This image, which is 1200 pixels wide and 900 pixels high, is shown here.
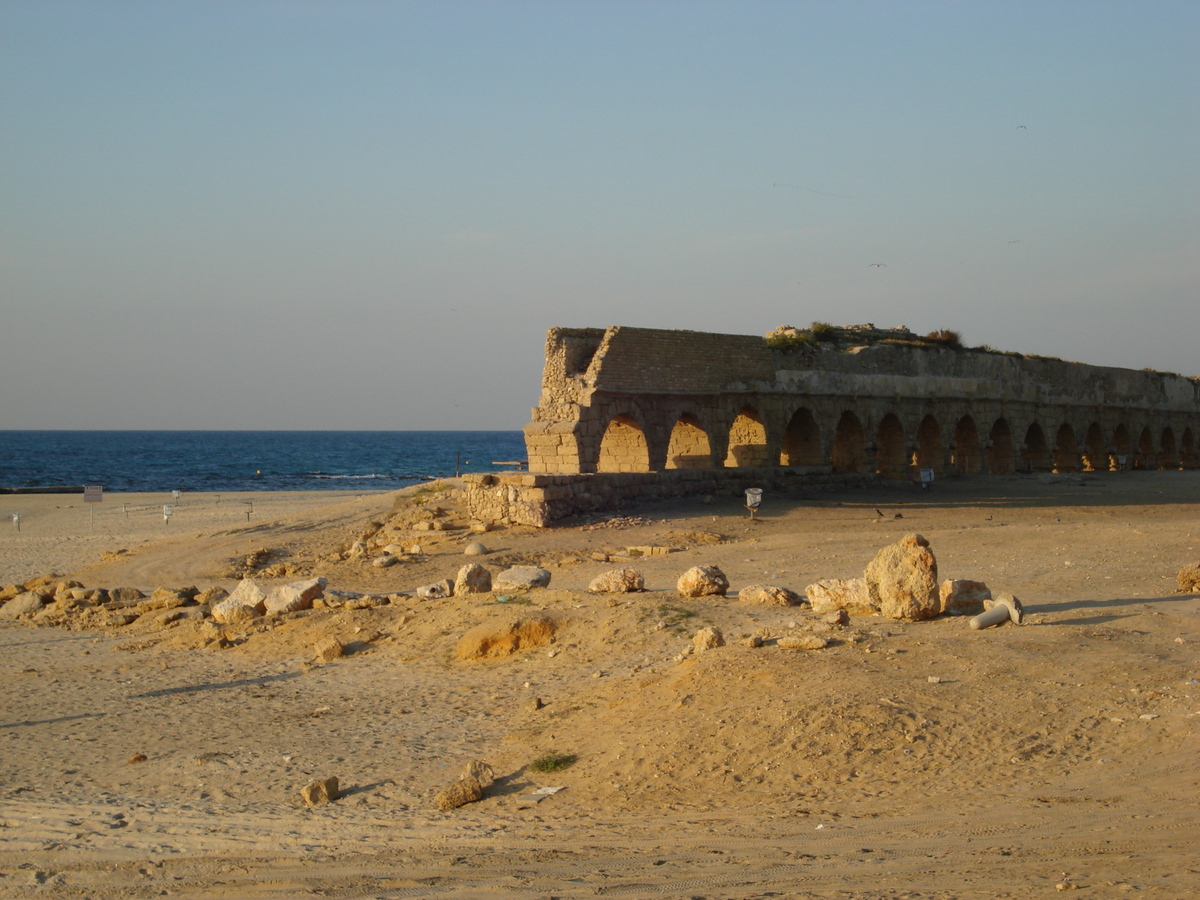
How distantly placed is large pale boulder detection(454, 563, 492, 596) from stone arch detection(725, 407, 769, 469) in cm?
1134

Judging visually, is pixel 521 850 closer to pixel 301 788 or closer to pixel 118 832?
pixel 301 788

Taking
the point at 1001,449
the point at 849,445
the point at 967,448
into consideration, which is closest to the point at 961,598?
the point at 849,445

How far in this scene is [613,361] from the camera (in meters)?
19.9

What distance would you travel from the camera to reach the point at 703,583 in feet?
35.2

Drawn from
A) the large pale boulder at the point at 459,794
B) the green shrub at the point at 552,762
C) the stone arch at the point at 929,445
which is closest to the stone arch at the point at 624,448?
the stone arch at the point at 929,445

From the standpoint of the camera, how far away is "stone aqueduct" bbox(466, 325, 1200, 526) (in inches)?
762

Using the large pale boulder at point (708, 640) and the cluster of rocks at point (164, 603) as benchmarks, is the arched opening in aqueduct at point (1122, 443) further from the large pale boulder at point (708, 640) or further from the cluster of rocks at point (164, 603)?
the large pale boulder at point (708, 640)

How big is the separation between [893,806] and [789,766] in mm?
785

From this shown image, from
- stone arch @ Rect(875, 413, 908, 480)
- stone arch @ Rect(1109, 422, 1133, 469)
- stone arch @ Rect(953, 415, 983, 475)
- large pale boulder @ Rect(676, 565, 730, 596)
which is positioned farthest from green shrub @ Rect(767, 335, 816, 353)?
stone arch @ Rect(1109, 422, 1133, 469)

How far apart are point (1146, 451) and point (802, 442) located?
2134 cm

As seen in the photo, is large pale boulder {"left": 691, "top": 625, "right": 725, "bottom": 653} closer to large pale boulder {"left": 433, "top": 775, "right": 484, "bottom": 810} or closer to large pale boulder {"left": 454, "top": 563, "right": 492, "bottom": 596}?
large pale boulder {"left": 433, "top": 775, "right": 484, "bottom": 810}

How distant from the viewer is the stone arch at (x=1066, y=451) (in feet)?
112

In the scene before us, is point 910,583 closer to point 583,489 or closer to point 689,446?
point 583,489

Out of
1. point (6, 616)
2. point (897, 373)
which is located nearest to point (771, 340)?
point (897, 373)
